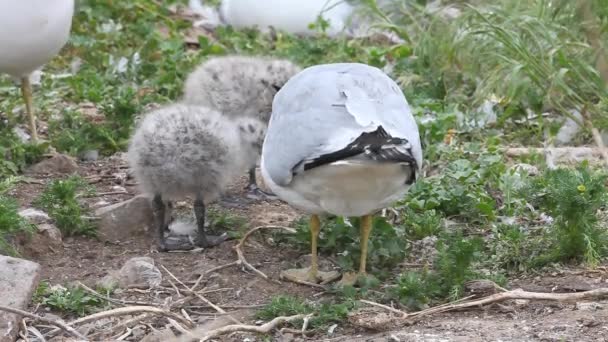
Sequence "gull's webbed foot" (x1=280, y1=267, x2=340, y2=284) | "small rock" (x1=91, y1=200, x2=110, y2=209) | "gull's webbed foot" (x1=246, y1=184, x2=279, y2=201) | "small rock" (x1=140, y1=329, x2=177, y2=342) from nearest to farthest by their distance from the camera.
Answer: "small rock" (x1=140, y1=329, x2=177, y2=342) → "gull's webbed foot" (x1=280, y1=267, x2=340, y2=284) → "small rock" (x1=91, y1=200, x2=110, y2=209) → "gull's webbed foot" (x1=246, y1=184, x2=279, y2=201)

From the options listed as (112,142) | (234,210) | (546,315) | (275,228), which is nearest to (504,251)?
(546,315)

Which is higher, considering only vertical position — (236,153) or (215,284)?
(236,153)

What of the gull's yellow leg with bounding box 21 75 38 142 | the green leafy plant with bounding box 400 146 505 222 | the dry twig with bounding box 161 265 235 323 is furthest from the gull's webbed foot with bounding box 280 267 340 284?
the gull's yellow leg with bounding box 21 75 38 142

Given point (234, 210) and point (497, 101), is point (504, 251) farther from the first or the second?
point (497, 101)

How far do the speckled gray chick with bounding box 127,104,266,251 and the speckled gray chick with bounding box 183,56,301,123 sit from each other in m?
0.56

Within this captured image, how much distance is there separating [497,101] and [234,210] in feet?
6.38

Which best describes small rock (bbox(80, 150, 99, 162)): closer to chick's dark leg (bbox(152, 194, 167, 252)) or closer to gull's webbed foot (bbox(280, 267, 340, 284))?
chick's dark leg (bbox(152, 194, 167, 252))

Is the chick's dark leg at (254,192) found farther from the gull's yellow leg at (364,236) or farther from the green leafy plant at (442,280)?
the green leafy plant at (442,280)

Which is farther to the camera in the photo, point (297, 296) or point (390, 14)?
point (390, 14)

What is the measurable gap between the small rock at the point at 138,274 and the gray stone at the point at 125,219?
0.48 meters

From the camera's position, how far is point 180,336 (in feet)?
13.1

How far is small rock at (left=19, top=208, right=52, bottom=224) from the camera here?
5.02m

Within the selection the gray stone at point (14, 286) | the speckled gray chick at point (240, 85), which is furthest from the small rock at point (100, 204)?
the gray stone at point (14, 286)

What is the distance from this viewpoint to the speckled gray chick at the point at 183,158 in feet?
16.1
